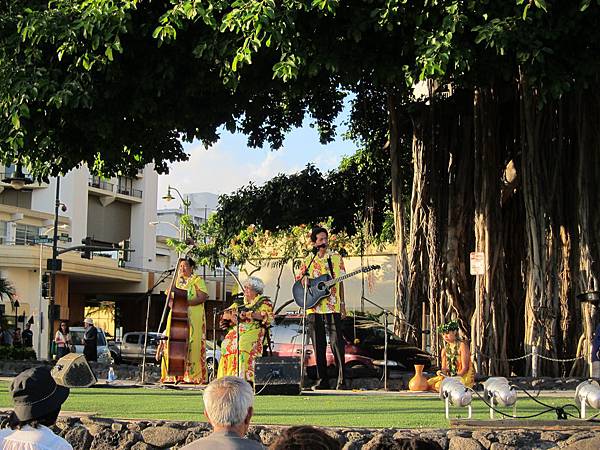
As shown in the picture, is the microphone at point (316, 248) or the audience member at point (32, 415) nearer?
Answer: the audience member at point (32, 415)

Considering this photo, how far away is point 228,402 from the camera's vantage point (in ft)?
15.0

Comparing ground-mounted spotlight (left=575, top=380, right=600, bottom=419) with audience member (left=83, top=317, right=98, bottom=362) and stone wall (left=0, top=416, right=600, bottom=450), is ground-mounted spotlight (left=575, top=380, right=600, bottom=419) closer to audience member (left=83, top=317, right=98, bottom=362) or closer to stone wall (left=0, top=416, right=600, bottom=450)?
stone wall (left=0, top=416, right=600, bottom=450)

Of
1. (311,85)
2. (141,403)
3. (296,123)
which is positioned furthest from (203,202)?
(141,403)

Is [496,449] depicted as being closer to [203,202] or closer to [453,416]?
[453,416]

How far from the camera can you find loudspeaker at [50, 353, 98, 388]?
33.8ft

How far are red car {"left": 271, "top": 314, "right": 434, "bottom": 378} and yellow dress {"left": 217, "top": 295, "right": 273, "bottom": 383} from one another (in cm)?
271

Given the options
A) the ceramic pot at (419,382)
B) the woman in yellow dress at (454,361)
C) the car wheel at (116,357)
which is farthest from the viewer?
the car wheel at (116,357)

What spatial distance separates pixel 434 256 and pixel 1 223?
3487 centimetres

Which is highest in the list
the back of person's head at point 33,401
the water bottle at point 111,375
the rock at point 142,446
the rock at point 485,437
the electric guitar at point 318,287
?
the electric guitar at point 318,287

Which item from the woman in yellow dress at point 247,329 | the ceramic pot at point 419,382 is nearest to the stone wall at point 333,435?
the woman in yellow dress at point 247,329

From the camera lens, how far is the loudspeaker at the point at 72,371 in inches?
405

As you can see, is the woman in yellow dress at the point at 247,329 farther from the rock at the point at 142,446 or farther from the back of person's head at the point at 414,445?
the back of person's head at the point at 414,445

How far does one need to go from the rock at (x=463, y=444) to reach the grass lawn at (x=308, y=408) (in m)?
0.63

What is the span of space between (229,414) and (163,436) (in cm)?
440
